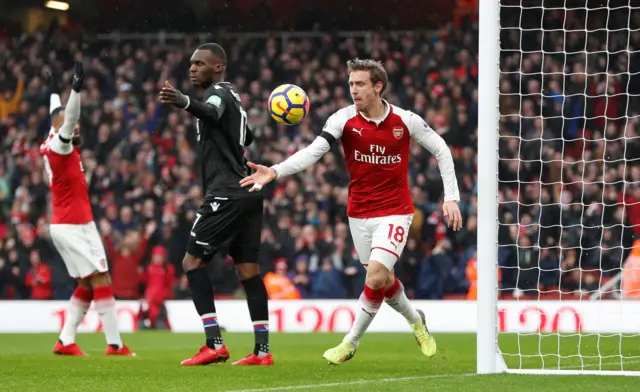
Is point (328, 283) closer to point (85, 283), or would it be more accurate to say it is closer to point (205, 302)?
point (85, 283)

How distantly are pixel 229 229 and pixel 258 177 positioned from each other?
1560mm

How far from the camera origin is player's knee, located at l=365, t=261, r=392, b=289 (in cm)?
753

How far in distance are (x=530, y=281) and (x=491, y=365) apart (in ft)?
29.8

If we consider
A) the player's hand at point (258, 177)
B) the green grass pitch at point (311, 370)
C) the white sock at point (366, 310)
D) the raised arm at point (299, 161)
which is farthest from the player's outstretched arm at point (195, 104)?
the green grass pitch at point (311, 370)

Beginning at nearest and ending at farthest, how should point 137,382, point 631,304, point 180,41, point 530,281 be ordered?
point 137,382
point 631,304
point 530,281
point 180,41

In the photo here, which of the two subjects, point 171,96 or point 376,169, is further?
point 376,169

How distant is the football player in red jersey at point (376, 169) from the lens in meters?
7.57

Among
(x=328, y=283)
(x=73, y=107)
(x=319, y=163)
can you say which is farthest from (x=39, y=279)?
(x=73, y=107)

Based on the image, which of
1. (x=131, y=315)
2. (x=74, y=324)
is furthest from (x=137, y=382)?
(x=131, y=315)

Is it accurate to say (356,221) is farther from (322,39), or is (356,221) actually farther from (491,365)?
(322,39)

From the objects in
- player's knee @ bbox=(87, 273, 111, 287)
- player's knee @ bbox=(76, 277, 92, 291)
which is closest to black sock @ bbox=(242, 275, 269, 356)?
player's knee @ bbox=(87, 273, 111, 287)

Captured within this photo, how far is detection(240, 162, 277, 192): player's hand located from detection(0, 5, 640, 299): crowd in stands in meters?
7.80

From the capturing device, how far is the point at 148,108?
19.9 m

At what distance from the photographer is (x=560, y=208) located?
48.6 feet
